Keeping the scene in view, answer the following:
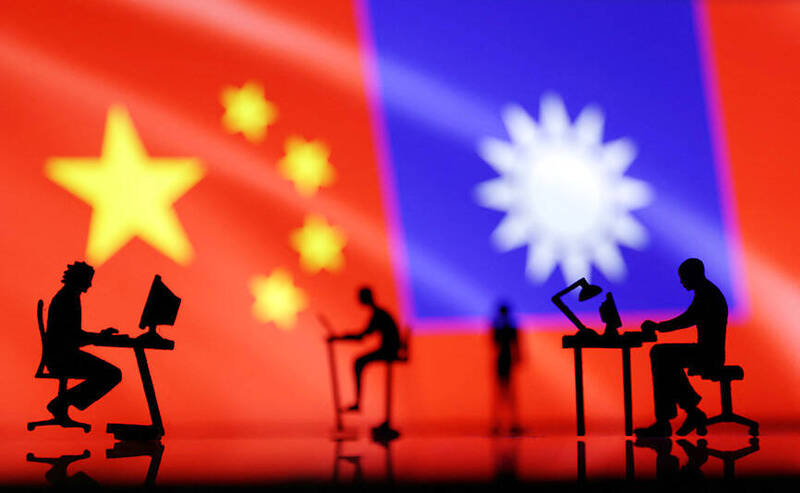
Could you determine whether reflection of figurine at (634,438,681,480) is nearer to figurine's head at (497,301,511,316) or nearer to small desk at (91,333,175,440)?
figurine's head at (497,301,511,316)

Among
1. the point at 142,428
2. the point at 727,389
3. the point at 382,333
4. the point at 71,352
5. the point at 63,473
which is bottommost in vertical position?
the point at 63,473

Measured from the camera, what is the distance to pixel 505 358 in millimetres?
6176

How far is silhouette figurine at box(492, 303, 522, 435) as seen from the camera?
6.16 metres

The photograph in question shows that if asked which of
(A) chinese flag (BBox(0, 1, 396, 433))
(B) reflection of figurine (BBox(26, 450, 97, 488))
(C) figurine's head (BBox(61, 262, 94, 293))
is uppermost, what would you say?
(A) chinese flag (BBox(0, 1, 396, 433))

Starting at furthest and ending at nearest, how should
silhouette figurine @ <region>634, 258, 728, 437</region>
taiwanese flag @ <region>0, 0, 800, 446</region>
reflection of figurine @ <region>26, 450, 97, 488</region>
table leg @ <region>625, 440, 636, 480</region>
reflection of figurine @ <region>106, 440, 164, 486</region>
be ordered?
taiwanese flag @ <region>0, 0, 800, 446</region>, silhouette figurine @ <region>634, 258, 728, 437</region>, reflection of figurine @ <region>106, 440, 164, 486</region>, table leg @ <region>625, 440, 636, 480</region>, reflection of figurine @ <region>26, 450, 97, 488</region>

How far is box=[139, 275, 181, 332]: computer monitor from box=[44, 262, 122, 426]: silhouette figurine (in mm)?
200

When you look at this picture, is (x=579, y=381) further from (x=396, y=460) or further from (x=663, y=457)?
(x=396, y=460)

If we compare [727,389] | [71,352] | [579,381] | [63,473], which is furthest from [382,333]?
[63,473]

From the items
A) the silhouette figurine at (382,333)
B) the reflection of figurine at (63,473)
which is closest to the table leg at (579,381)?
the silhouette figurine at (382,333)

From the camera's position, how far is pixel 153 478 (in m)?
2.91

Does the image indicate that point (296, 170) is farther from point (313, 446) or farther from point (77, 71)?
point (313, 446)

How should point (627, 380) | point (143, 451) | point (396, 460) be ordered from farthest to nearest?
point (627, 380), point (143, 451), point (396, 460)

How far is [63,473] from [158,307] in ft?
6.61

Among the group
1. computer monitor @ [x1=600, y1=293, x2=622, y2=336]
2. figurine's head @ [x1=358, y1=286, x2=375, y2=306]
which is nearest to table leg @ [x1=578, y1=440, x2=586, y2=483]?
computer monitor @ [x1=600, y1=293, x2=622, y2=336]
